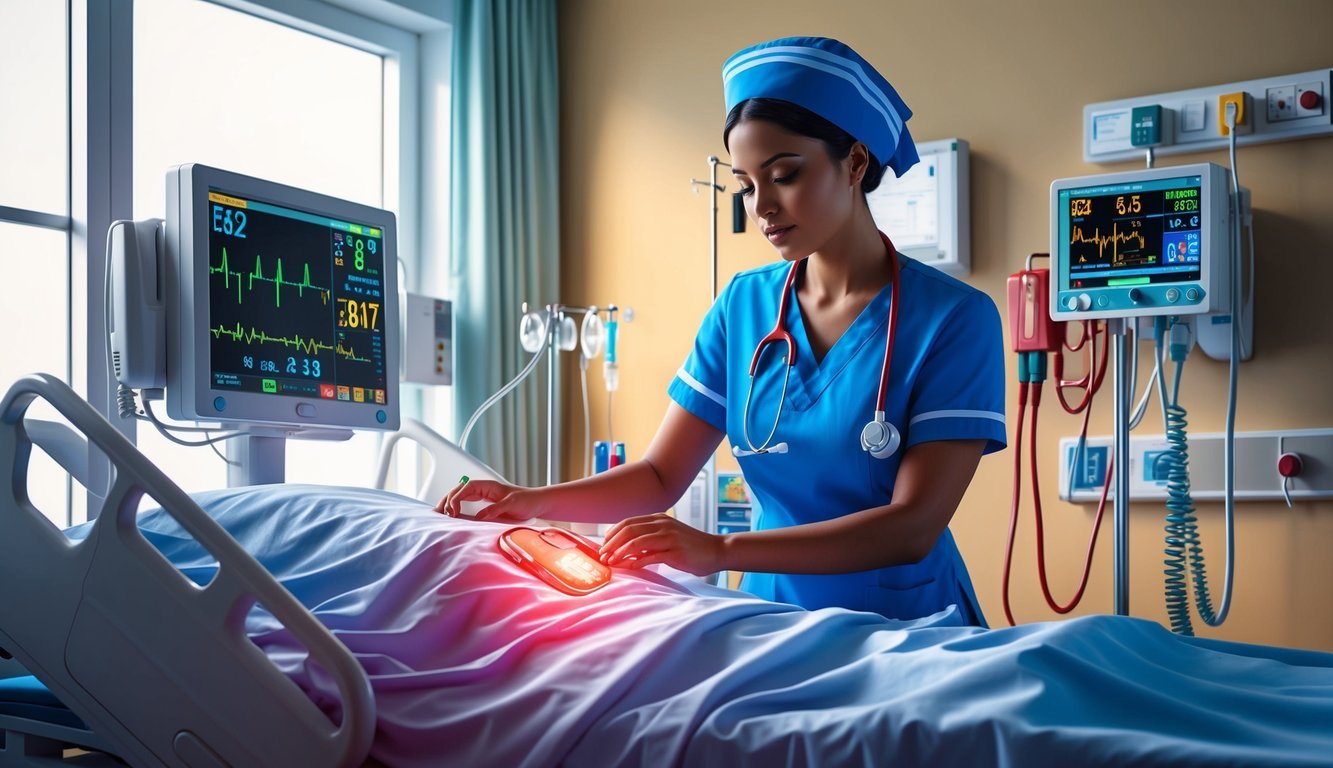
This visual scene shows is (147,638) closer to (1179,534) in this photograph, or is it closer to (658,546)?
(658,546)

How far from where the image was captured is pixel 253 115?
346 centimetres

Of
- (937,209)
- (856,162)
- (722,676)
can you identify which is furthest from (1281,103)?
(722,676)

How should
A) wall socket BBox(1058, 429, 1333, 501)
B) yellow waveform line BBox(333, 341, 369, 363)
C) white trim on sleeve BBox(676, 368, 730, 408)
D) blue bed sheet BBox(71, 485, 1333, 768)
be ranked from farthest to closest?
wall socket BBox(1058, 429, 1333, 501)
yellow waveform line BBox(333, 341, 369, 363)
white trim on sleeve BBox(676, 368, 730, 408)
blue bed sheet BBox(71, 485, 1333, 768)

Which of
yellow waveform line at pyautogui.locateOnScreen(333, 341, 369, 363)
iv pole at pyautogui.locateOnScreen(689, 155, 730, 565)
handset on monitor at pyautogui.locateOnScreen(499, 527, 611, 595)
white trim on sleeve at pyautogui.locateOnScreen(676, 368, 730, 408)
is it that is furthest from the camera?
iv pole at pyautogui.locateOnScreen(689, 155, 730, 565)

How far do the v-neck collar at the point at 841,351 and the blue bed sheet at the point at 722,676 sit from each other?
16.0 inches

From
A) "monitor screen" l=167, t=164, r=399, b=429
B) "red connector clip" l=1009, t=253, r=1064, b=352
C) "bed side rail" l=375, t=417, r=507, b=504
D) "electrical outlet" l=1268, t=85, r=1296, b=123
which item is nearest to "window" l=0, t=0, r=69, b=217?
"monitor screen" l=167, t=164, r=399, b=429

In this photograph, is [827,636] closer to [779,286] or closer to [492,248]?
[779,286]

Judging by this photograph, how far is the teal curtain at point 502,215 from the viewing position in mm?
3637

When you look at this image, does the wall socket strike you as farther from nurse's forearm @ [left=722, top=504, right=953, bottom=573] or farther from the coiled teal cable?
nurse's forearm @ [left=722, top=504, right=953, bottom=573]

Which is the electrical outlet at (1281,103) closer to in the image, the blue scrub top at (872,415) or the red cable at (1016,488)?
the red cable at (1016,488)

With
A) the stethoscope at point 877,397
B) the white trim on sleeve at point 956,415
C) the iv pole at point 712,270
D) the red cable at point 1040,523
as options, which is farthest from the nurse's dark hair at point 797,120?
the iv pole at point 712,270

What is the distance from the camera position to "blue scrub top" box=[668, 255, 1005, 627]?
174 cm

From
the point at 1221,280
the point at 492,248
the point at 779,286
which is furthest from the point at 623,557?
the point at 492,248

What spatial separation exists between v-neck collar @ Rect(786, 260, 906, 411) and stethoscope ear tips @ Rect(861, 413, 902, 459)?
15 centimetres
